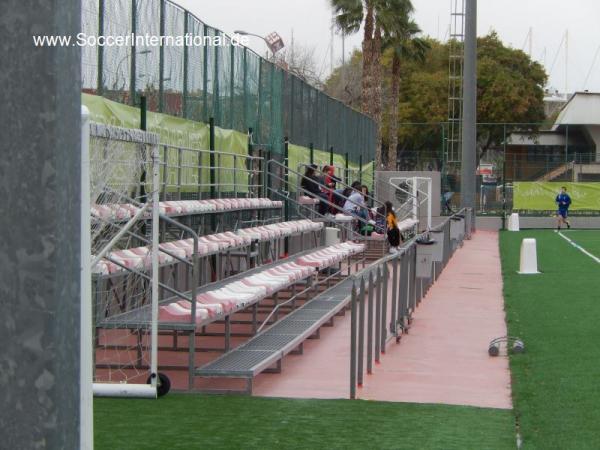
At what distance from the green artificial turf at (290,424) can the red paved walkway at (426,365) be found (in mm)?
839

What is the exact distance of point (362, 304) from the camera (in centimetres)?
1066

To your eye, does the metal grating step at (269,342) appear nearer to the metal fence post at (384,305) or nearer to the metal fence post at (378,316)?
the metal fence post at (378,316)

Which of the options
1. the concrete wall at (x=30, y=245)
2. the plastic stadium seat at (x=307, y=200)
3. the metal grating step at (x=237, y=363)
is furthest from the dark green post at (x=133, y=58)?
the concrete wall at (x=30, y=245)

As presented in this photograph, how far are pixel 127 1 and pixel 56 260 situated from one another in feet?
39.1

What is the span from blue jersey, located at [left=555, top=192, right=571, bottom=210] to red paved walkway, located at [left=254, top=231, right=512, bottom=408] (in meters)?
30.1

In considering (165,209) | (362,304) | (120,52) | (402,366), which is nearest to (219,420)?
(362,304)

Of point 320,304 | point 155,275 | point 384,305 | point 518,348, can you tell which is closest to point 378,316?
point 384,305

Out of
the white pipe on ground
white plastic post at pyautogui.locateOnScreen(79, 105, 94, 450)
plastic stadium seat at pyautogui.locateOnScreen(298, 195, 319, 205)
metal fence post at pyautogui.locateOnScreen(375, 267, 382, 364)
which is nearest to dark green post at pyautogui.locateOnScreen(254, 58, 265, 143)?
plastic stadium seat at pyautogui.locateOnScreen(298, 195, 319, 205)

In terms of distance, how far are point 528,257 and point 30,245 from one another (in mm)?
23019

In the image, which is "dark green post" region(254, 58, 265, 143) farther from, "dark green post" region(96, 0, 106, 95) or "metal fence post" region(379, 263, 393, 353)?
"metal fence post" region(379, 263, 393, 353)

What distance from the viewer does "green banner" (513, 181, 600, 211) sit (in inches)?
2089

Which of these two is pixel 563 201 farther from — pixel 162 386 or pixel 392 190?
pixel 162 386

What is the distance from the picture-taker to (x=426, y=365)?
40.7 ft

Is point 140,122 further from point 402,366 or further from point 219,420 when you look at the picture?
point 219,420
